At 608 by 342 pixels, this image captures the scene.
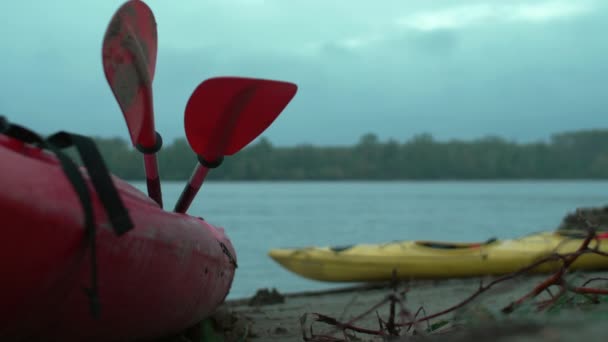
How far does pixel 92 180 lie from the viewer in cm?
202

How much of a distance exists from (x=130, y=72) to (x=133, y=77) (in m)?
0.03

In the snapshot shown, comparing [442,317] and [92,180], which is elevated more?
[92,180]

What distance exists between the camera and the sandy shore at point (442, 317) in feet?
3.87

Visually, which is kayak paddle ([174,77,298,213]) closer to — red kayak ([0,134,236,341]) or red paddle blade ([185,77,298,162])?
red paddle blade ([185,77,298,162])

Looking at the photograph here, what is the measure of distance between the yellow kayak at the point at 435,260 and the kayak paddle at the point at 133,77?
4.97 m

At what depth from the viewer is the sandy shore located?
1.18m

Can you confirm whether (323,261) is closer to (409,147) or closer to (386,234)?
(386,234)

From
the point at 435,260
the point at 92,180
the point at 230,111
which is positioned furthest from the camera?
the point at 435,260

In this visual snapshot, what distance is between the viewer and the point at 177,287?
2.39 meters

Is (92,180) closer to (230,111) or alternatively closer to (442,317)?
(230,111)

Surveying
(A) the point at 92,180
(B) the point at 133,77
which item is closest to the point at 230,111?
(B) the point at 133,77

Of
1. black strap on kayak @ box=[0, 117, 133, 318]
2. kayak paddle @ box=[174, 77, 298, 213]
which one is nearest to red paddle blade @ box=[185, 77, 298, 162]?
Result: kayak paddle @ box=[174, 77, 298, 213]

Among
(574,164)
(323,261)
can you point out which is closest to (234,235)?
(323,261)

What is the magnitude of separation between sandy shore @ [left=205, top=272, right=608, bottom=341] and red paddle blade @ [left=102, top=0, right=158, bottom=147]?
1.05m
